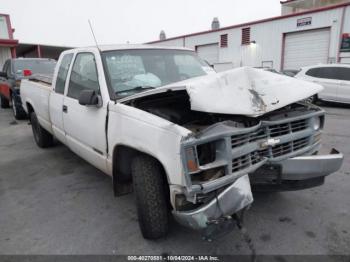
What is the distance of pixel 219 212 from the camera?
201cm

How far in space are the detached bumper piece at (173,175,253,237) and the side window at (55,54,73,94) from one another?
281cm

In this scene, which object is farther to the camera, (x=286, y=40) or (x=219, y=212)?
(x=286, y=40)

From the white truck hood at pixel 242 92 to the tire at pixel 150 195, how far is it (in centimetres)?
62

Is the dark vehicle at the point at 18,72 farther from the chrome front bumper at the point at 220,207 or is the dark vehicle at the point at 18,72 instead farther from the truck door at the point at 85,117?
the chrome front bumper at the point at 220,207

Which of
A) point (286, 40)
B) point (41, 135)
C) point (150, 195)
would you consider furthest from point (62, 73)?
point (286, 40)

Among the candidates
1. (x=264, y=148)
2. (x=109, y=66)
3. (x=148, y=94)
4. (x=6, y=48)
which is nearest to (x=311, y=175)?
(x=264, y=148)

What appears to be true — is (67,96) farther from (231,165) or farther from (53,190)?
(231,165)

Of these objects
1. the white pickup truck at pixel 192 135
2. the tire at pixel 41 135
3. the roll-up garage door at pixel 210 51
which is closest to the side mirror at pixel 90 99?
the white pickup truck at pixel 192 135

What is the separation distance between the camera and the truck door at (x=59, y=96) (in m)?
3.97

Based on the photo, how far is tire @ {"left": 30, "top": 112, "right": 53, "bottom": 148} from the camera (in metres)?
5.46

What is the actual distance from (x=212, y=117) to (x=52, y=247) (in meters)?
1.90

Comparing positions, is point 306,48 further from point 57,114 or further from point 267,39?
point 57,114

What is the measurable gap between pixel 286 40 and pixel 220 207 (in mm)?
18881

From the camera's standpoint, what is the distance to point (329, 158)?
8.56 feet
